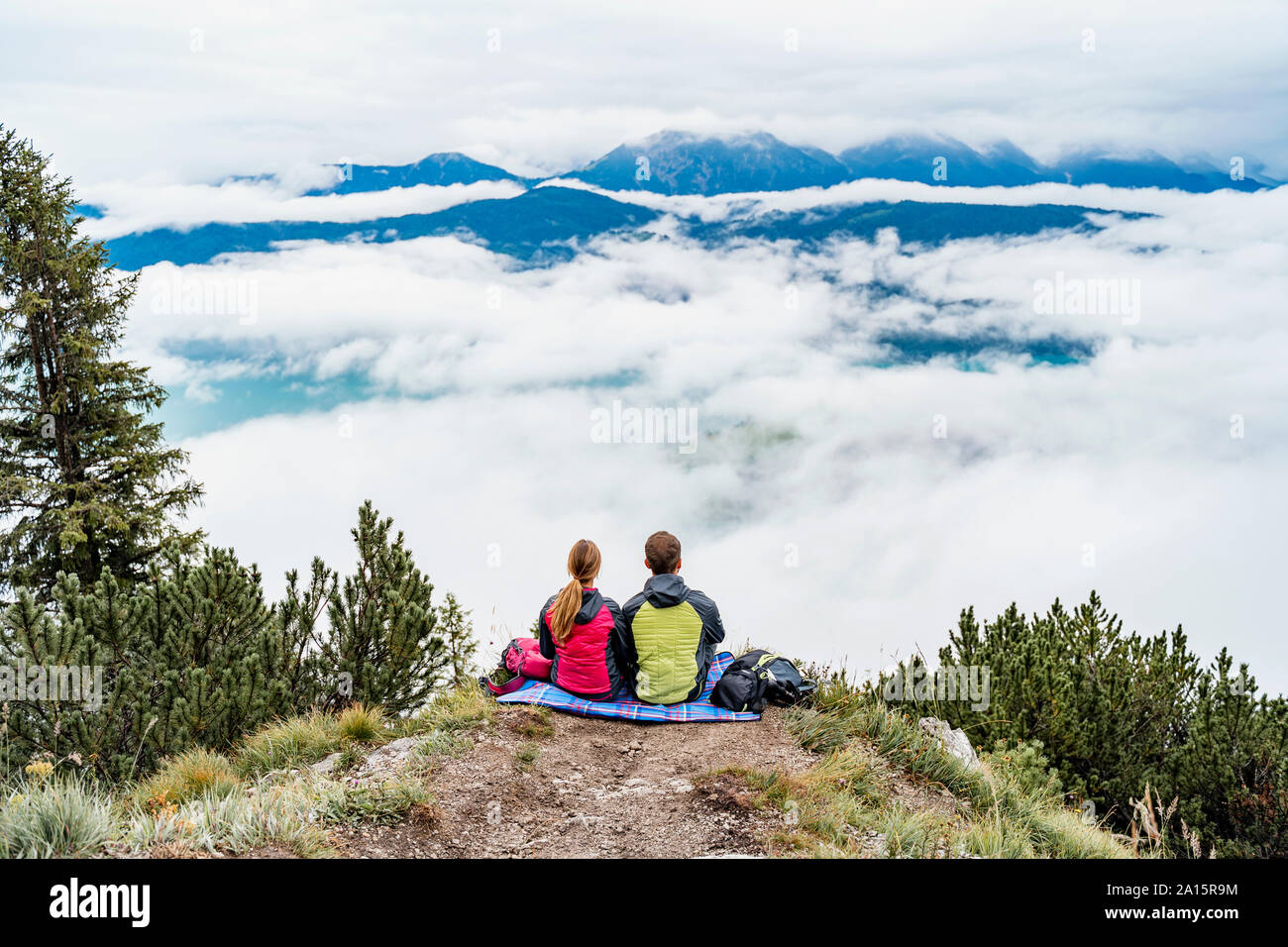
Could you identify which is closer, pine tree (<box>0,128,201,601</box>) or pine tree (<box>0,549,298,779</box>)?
pine tree (<box>0,549,298,779</box>)

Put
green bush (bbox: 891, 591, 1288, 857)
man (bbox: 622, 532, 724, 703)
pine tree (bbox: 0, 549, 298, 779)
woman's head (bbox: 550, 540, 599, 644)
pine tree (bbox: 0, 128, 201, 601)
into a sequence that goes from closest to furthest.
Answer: woman's head (bbox: 550, 540, 599, 644), man (bbox: 622, 532, 724, 703), pine tree (bbox: 0, 549, 298, 779), green bush (bbox: 891, 591, 1288, 857), pine tree (bbox: 0, 128, 201, 601)

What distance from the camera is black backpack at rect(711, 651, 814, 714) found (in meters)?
7.27

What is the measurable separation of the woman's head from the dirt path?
2.34 feet

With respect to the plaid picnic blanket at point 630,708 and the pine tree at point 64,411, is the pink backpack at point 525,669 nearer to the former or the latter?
the plaid picnic blanket at point 630,708

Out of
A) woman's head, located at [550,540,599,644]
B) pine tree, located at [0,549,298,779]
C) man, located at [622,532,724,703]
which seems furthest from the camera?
pine tree, located at [0,549,298,779]

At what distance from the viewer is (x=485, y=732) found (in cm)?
668

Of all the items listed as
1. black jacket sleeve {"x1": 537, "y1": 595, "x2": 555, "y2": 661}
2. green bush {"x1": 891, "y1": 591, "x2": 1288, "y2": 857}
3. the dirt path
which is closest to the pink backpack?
black jacket sleeve {"x1": 537, "y1": 595, "x2": 555, "y2": 661}

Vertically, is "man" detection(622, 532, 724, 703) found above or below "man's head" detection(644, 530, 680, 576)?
below

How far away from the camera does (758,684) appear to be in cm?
738

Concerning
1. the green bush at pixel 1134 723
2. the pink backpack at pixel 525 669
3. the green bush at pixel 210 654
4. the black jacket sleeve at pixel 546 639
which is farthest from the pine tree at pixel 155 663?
the green bush at pixel 1134 723

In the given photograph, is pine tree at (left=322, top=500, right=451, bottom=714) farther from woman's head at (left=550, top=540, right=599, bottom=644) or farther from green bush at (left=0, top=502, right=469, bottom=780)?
woman's head at (left=550, top=540, right=599, bottom=644)

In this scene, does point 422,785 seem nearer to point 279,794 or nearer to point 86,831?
point 279,794
